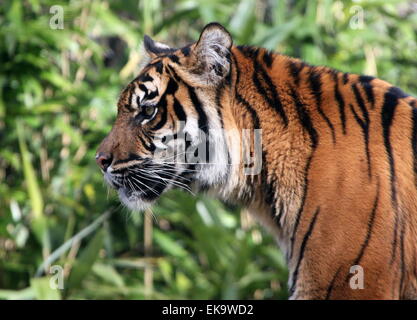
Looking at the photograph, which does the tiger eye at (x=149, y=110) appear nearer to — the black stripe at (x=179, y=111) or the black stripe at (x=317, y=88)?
the black stripe at (x=179, y=111)

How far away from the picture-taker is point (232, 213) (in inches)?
226

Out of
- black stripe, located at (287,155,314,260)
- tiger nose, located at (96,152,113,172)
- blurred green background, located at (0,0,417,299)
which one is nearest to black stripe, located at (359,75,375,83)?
black stripe, located at (287,155,314,260)

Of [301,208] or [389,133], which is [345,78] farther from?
[301,208]

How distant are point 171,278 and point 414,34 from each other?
2585mm

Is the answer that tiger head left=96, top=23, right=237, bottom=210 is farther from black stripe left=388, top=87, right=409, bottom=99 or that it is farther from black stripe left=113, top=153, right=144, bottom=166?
black stripe left=388, top=87, right=409, bottom=99

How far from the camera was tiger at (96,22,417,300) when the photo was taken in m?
2.53

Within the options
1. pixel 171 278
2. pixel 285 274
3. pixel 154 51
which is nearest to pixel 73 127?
pixel 171 278

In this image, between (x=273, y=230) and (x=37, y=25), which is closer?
(x=273, y=230)

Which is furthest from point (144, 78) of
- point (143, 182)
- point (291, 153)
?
point (291, 153)

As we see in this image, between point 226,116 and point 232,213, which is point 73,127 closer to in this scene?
point 232,213

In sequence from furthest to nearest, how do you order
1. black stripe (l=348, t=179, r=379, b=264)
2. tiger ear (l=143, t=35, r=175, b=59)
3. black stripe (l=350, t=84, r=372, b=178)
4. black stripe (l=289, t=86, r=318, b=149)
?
tiger ear (l=143, t=35, r=175, b=59)
black stripe (l=289, t=86, r=318, b=149)
black stripe (l=350, t=84, r=372, b=178)
black stripe (l=348, t=179, r=379, b=264)

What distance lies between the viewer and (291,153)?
8.96ft

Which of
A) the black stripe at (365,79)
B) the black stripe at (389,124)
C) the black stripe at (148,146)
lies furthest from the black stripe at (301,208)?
the black stripe at (148,146)

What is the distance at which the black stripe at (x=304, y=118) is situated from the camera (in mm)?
2723
